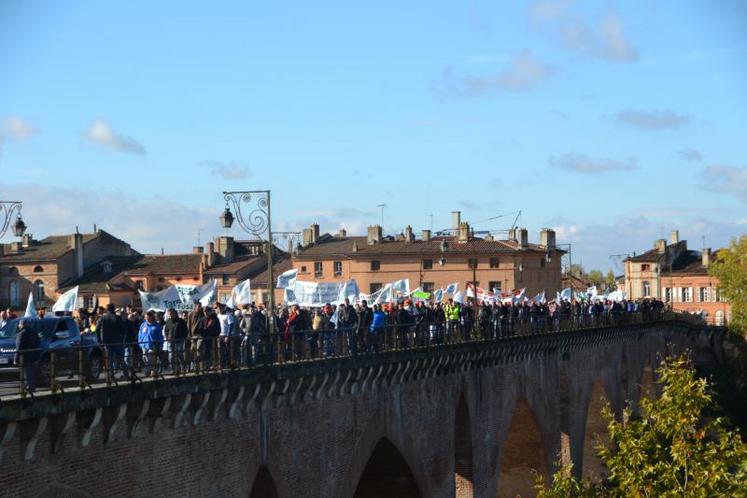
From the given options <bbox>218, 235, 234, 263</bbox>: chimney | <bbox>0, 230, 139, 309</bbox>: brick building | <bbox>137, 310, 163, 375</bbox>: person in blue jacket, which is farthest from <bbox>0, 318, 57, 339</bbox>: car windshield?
<bbox>218, 235, 234, 263</bbox>: chimney

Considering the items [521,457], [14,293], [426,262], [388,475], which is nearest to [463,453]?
[388,475]

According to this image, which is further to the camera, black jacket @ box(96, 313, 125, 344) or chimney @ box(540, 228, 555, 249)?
chimney @ box(540, 228, 555, 249)

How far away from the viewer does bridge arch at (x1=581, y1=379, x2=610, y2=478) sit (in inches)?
2714

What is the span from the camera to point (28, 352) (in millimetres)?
21891

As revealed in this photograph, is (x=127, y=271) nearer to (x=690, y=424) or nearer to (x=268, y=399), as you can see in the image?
(x=268, y=399)

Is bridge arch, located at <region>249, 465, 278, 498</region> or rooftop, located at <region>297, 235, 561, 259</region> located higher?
rooftop, located at <region>297, 235, 561, 259</region>

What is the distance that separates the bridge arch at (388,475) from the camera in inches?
1547

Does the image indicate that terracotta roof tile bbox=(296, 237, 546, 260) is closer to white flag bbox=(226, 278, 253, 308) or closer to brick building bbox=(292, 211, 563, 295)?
brick building bbox=(292, 211, 563, 295)

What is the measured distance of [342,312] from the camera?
38.6 meters

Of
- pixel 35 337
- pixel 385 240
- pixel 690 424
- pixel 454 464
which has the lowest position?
pixel 454 464

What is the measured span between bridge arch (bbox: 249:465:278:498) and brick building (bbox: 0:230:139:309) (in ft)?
166

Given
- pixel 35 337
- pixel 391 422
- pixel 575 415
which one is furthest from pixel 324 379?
pixel 575 415

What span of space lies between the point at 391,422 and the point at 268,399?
860cm

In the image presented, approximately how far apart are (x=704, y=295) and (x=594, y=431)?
195 feet
